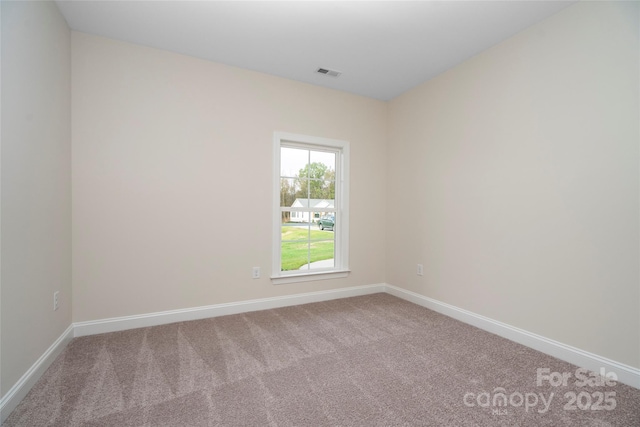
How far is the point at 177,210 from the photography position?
2.84m

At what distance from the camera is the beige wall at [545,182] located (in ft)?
6.20

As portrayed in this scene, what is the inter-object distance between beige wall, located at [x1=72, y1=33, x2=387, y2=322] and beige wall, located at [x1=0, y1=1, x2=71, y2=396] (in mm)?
169

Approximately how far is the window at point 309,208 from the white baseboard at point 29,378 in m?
1.87

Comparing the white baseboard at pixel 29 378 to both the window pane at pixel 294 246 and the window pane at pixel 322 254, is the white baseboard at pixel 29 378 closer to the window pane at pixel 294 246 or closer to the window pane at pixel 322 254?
the window pane at pixel 294 246

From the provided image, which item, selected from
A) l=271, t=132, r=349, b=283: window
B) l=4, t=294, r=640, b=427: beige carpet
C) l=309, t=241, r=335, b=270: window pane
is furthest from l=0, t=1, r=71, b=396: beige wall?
l=309, t=241, r=335, b=270: window pane

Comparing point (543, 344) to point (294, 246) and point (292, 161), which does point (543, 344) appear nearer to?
point (294, 246)

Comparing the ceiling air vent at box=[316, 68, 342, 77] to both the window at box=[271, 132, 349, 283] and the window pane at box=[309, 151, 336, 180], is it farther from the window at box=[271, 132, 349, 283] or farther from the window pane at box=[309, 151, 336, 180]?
the window pane at box=[309, 151, 336, 180]

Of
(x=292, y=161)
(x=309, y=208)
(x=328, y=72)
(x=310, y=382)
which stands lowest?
(x=310, y=382)

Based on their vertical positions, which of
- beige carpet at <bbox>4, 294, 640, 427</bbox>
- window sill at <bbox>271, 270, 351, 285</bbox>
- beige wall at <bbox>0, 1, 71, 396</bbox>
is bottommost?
beige carpet at <bbox>4, 294, 640, 427</bbox>

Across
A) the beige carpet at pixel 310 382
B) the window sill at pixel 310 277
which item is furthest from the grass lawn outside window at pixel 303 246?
the beige carpet at pixel 310 382

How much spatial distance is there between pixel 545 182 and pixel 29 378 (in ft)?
12.8

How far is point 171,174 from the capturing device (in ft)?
9.25

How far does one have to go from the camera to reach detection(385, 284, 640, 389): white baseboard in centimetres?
185

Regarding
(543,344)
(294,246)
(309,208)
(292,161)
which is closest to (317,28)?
(292,161)
